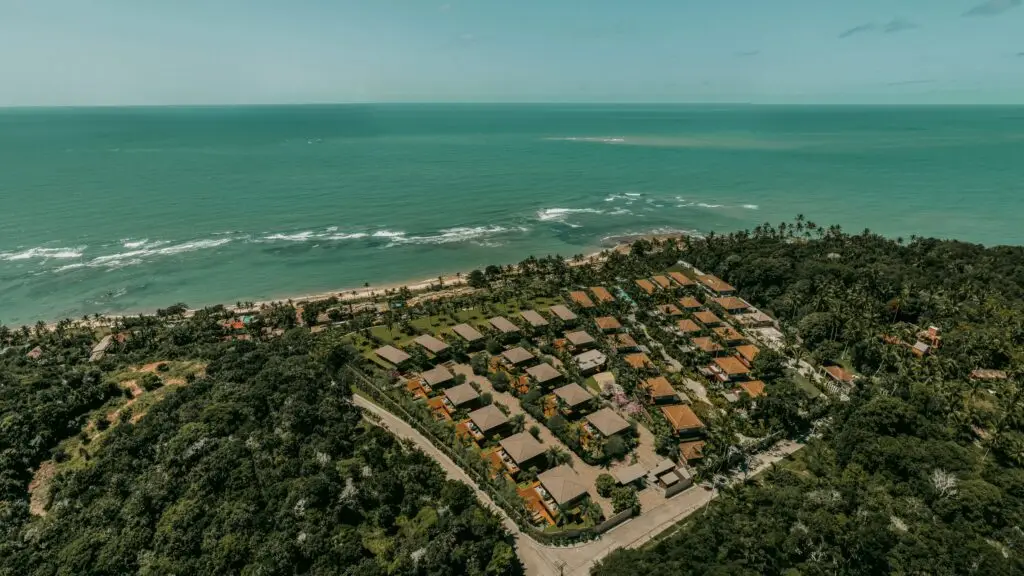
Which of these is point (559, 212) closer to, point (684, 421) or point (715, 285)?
point (715, 285)

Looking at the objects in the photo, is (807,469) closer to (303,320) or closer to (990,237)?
(303,320)

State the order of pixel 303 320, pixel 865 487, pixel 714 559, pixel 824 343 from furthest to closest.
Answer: pixel 303 320 → pixel 824 343 → pixel 865 487 → pixel 714 559

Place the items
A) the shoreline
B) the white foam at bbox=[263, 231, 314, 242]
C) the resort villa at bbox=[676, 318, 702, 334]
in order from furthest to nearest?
the white foam at bbox=[263, 231, 314, 242], the shoreline, the resort villa at bbox=[676, 318, 702, 334]

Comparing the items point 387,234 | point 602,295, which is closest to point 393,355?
point 602,295

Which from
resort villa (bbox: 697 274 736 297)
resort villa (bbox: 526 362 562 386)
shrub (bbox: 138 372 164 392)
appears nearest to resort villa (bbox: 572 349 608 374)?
resort villa (bbox: 526 362 562 386)

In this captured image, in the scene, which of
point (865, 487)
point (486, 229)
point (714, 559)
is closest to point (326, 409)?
point (714, 559)

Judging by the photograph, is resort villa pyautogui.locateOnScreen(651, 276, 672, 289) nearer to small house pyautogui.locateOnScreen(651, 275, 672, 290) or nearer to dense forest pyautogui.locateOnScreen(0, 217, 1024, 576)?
small house pyautogui.locateOnScreen(651, 275, 672, 290)
